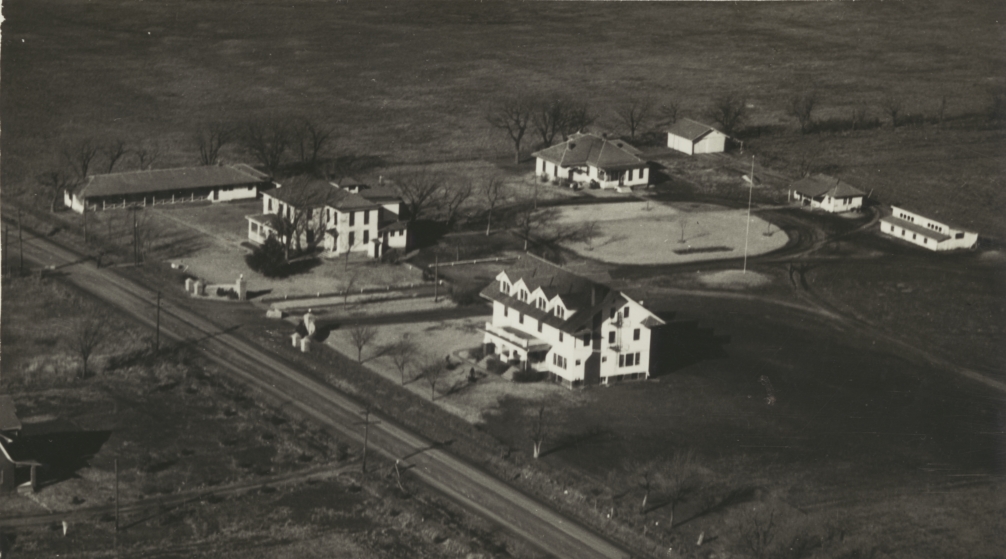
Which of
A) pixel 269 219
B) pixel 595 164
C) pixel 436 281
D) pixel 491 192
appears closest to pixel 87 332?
pixel 436 281

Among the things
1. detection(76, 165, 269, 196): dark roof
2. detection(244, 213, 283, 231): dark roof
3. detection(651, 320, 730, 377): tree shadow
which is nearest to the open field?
detection(651, 320, 730, 377): tree shadow

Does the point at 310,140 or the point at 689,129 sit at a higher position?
the point at 689,129

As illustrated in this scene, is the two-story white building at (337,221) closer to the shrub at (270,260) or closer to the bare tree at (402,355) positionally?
the shrub at (270,260)

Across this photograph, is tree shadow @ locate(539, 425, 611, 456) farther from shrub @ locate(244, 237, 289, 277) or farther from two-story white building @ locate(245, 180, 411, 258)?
two-story white building @ locate(245, 180, 411, 258)

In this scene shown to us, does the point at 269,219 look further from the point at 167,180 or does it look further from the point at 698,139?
the point at 698,139

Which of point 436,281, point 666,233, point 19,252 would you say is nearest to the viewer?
point 436,281

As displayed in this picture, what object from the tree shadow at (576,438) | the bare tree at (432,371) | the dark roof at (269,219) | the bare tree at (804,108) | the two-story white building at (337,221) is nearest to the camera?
the tree shadow at (576,438)

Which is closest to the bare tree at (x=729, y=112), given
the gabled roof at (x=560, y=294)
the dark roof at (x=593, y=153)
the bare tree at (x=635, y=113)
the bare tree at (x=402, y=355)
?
the bare tree at (x=635, y=113)

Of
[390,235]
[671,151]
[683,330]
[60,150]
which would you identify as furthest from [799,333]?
[60,150]
